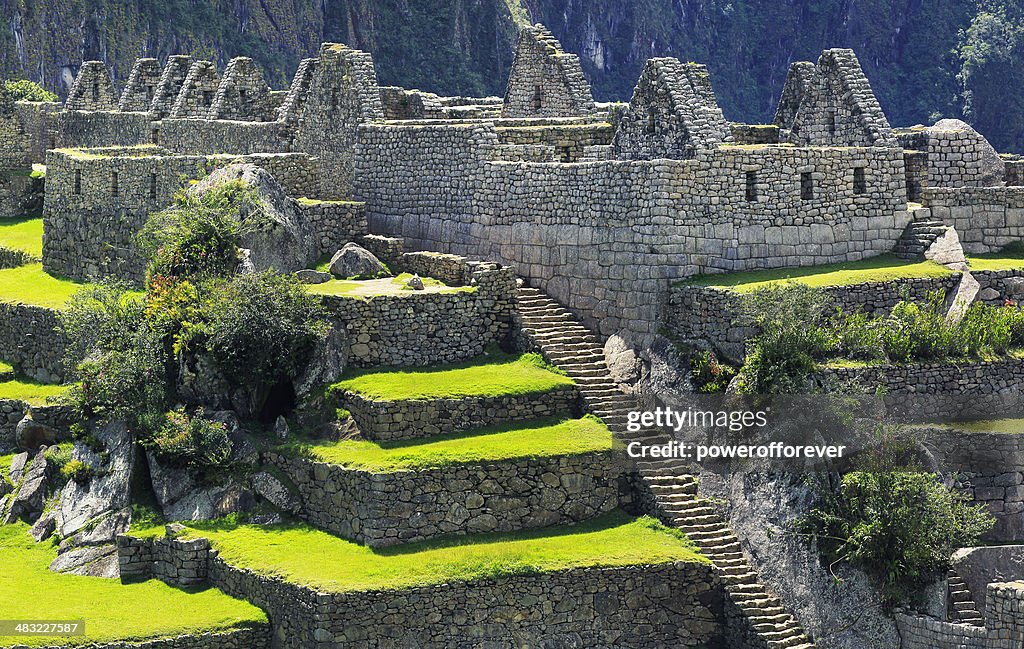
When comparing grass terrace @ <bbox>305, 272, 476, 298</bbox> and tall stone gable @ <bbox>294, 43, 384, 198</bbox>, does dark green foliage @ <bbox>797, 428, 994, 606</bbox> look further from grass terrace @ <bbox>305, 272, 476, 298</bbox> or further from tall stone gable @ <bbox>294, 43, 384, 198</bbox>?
tall stone gable @ <bbox>294, 43, 384, 198</bbox>

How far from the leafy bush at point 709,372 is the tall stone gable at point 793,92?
7727mm

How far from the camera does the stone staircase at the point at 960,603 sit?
3397 centimetres

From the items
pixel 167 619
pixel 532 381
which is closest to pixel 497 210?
pixel 532 381

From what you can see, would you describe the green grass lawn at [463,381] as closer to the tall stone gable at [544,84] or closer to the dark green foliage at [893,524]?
the dark green foliage at [893,524]

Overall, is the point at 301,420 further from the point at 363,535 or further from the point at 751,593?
the point at 751,593

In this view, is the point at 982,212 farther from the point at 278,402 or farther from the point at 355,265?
the point at 278,402

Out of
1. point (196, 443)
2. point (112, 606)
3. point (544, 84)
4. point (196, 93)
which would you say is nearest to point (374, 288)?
point (196, 443)

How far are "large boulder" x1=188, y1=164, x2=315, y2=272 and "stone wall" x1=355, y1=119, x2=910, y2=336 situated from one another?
10.5 ft

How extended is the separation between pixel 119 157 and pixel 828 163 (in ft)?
48.7

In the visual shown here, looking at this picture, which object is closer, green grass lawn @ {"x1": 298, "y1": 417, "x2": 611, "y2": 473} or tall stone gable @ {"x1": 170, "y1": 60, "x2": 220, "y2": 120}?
green grass lawn @ {"x1": 298, "y1": 417, "x2": 611, "y2": 473}

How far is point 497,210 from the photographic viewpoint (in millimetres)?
41094

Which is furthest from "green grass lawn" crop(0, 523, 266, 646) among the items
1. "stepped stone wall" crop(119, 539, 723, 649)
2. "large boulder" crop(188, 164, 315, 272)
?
"large boulder" crop(188, 164, 315, 272)

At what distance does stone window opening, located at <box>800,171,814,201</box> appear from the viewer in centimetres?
3894

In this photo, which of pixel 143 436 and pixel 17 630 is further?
pixel 143 436
